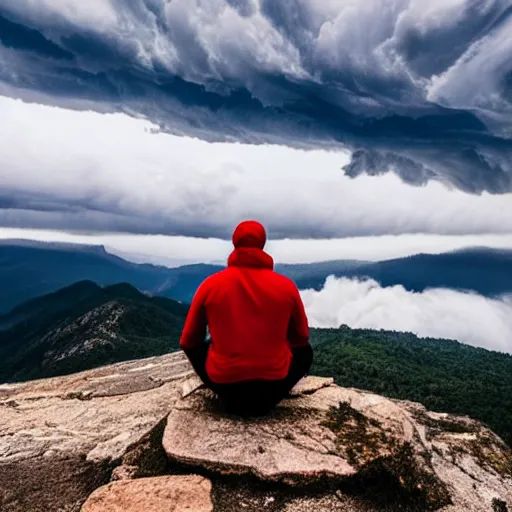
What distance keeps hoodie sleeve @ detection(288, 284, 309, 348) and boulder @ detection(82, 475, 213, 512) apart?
8.63 ft

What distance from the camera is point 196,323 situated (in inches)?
285

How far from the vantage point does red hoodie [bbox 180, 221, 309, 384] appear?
671cm

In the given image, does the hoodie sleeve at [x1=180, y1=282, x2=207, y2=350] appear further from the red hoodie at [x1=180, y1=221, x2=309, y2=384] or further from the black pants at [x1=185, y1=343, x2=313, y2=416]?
the black pants at [x1=185, y1=343, x2=313, y2=416]

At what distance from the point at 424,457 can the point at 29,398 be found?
10.3m

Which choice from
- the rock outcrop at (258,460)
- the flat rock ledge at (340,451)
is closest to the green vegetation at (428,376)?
the flat rock ledge at (340,451)

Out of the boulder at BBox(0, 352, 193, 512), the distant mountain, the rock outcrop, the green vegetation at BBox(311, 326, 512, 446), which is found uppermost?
the rock outcrop

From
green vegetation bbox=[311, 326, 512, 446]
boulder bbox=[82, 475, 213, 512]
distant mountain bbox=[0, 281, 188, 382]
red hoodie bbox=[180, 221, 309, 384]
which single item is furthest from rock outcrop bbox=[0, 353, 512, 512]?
distant mountain bbox=[0, 281, 188, 382]

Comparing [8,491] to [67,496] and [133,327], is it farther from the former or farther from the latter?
[133,327]

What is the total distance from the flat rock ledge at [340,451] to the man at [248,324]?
1.96 ft

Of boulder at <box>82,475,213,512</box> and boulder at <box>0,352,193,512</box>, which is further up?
boulder at <box>82,475,213,512</box>

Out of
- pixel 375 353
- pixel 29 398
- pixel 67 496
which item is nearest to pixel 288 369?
pixel 67 496

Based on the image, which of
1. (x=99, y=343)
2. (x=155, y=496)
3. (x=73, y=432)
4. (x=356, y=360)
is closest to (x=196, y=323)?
(x=155, y=496)

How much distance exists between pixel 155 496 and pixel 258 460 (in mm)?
1494

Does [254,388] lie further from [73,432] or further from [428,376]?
[428,376]
